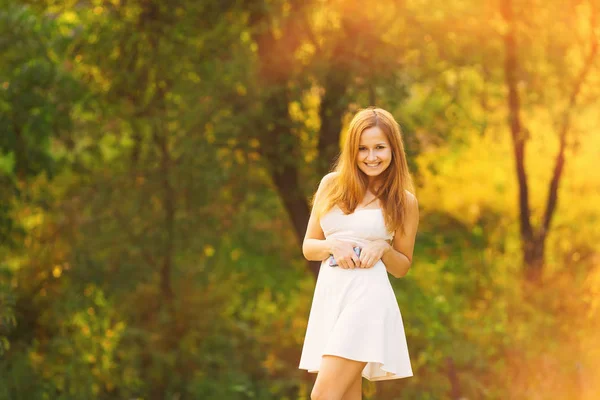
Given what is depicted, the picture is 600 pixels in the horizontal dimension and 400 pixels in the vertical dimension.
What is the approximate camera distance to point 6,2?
823 cm

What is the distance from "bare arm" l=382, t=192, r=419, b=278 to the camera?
13.7 ft

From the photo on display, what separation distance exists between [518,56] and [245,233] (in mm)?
3864

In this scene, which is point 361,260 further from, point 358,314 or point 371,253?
point 358,314

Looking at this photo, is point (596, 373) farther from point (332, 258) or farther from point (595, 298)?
point (332, 258)

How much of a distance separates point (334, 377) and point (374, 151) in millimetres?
990

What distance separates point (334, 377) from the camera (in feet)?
13.0

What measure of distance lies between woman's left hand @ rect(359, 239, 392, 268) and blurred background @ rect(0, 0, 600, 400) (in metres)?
4.42

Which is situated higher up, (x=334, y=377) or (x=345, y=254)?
(x=345, y=254)

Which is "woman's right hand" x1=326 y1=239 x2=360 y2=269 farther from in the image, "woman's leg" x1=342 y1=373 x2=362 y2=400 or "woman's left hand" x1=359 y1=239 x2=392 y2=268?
"woman's leg" x1=342 y1=373 x2=362 y2=400

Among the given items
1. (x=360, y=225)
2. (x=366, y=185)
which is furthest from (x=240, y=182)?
(x=360, y=225)

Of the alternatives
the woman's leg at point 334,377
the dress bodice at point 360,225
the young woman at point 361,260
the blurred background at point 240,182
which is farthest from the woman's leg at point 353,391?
the blurred background at point 240,182

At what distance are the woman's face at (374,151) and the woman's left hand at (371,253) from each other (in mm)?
320

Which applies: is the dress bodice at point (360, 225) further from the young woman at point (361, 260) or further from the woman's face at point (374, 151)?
the woman's face at point (374, 151)

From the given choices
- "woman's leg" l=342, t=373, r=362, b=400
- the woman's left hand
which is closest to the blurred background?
"woman's leg" l=342, t=373, r=362, b=400
